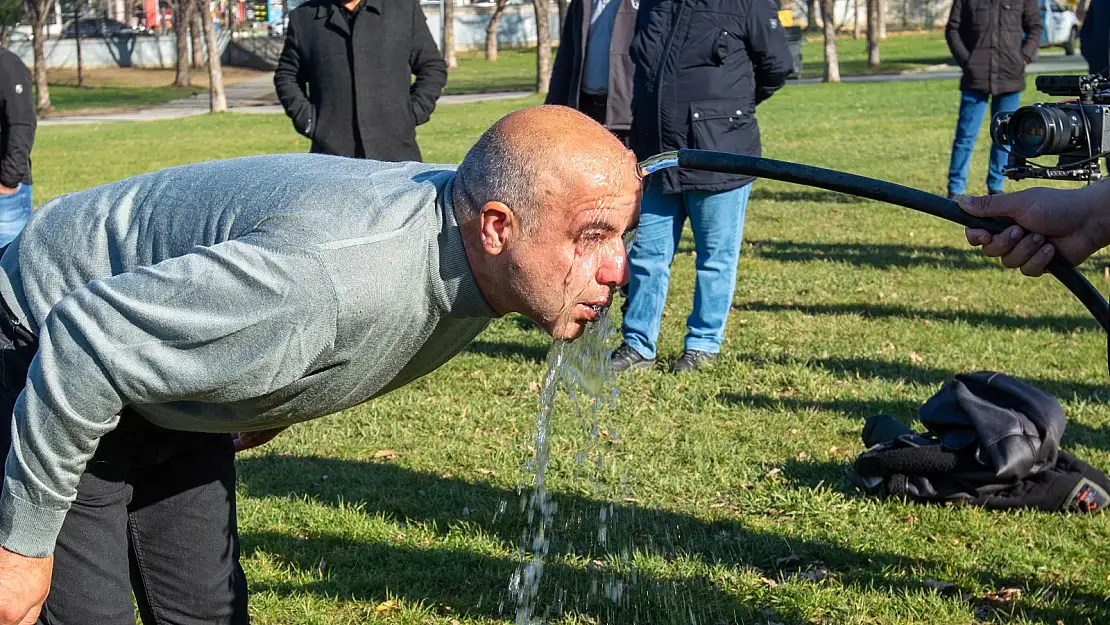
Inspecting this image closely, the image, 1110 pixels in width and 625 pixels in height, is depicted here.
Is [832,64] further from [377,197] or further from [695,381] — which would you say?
[377,197]

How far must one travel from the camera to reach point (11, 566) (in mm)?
2395

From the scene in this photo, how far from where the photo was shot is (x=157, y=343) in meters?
2.24

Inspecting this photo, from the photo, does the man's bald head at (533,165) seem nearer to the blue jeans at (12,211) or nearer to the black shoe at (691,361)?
the black shoe at (691,361)

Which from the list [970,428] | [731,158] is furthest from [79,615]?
[970,428]

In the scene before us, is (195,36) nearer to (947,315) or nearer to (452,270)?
(947,315)

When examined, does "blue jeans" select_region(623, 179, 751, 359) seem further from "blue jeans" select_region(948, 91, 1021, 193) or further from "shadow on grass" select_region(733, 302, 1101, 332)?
"blue jeans" select_region(948, 91, 1021, 193)

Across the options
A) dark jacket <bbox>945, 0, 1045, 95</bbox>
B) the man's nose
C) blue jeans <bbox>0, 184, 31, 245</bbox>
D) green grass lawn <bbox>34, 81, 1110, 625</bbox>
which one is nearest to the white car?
dark jacket <bbox>945, 0, 1045, 95</bbox>

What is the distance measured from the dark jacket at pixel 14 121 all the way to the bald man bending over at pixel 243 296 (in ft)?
19.3

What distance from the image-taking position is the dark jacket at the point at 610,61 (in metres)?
6.90

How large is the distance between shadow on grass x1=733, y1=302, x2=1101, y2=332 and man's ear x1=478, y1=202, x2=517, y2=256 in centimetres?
575

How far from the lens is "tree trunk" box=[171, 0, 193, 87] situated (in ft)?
153

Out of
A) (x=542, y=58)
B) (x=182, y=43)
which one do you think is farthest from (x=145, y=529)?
(x=182, y=43)

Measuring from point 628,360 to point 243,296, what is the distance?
4519mm

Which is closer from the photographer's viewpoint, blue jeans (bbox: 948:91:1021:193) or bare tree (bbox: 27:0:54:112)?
blue jeans (bbox: 948:91:1021:193)
